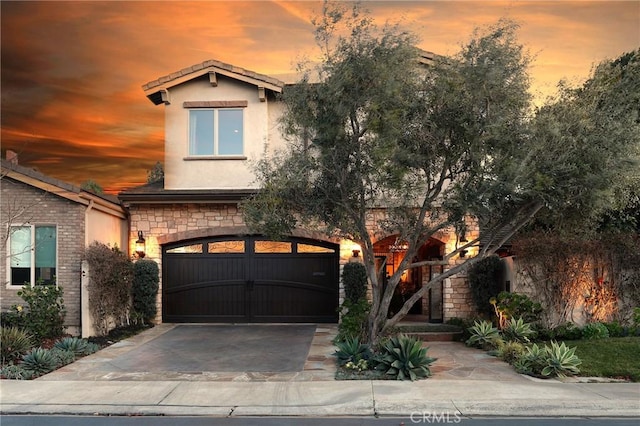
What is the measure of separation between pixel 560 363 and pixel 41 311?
1068 centimetres

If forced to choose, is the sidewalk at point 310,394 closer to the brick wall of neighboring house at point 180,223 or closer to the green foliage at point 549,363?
the green foliage at point 549,363

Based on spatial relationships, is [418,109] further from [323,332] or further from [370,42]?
[323,332]

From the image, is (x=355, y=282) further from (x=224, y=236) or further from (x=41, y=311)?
(x=41, y=311)

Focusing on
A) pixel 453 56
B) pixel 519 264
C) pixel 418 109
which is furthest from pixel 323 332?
pixel 453 56

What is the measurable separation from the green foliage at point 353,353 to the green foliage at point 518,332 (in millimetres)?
3593

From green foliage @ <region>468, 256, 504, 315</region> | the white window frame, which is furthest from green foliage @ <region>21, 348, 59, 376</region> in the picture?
green foliage @ <region>468, 256, 504, 315</region>

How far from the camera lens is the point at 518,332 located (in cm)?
1045

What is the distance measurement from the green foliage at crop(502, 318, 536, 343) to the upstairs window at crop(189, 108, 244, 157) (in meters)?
8.44

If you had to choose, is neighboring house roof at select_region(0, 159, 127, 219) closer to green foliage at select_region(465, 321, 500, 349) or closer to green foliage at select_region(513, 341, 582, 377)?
green foliage at select_region(465, 321, 500, 349)

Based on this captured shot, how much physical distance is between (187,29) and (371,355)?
9.38 m

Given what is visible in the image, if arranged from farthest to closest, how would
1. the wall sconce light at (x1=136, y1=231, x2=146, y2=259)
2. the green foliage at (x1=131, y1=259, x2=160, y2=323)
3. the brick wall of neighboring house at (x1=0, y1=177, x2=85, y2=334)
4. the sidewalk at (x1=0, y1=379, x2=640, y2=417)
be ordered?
the wall sconce light at (x1=136, y1=231, x2=146, y2=259) → the green foliage at (x1=131, y1=259, x2=160, y2=323) → the brick wall of neighboring house at (x1=0, y1=177, x2=85, y2=334) → the sidewalk at (x1=0, y1=379, x2=640, y2=417)

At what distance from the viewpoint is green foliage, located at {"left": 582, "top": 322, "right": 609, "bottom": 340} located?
10680 mm

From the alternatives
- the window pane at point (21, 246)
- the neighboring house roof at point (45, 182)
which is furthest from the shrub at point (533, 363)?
the window pane at point (21, 246)

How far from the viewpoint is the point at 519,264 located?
1188 cm
